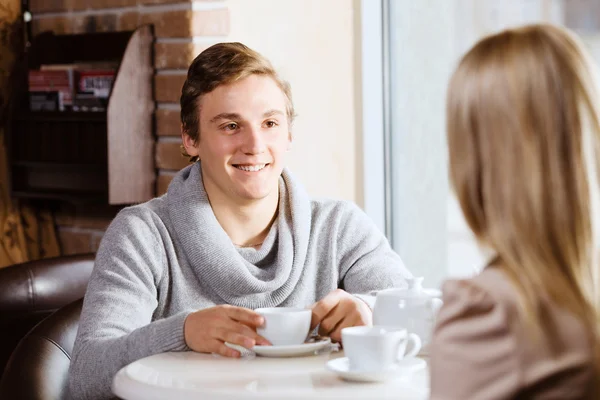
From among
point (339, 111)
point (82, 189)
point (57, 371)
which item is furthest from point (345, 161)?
point (57, 371)

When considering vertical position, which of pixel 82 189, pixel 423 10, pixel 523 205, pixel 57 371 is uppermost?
pixel 423 10

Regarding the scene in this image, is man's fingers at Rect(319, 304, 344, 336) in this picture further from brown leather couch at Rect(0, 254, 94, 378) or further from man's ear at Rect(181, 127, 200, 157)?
brown leather couch at Rect(0, 254, 94, 378)

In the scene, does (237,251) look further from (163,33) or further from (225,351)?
(163,33)

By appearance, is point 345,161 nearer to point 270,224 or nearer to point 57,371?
point 270,224

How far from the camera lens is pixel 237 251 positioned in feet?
6.39

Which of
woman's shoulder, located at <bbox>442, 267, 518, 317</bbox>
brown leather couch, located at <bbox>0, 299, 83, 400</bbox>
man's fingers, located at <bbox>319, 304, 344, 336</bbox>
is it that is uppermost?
woman's shoulder, located at <bbox>442, 267, 518, 317</bbox>

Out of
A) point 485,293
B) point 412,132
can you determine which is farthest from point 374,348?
point 412,132

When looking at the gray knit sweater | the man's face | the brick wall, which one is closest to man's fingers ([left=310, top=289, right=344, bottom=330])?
the gray knit sweater

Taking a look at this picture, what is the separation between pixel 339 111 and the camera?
2959 mm

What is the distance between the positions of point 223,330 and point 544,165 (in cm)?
75

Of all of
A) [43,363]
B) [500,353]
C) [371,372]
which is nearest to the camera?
[500,353]

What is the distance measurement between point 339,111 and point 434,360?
1.97 metres

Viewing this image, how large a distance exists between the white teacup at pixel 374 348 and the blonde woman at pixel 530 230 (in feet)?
1.11

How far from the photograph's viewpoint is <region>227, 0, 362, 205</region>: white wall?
2.78 metres
